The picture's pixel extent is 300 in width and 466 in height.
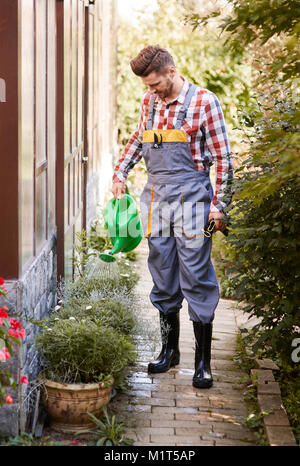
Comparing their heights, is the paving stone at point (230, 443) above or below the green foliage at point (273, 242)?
below

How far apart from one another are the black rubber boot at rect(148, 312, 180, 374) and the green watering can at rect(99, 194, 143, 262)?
2.08 ft

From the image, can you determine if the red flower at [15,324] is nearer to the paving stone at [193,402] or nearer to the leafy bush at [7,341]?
the leafy bush at [7,341]

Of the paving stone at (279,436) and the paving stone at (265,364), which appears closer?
the paving stone at (279,436)

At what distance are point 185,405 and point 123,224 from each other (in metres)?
1.41

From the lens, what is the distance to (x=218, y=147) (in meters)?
4.17

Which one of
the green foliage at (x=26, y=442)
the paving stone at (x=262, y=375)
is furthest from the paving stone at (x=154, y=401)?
the green foliage at (x=26, y=442)

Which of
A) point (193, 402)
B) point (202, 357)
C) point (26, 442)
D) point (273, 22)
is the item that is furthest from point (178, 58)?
point (26, 442)

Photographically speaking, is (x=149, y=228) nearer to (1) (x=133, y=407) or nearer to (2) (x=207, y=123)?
(2) (x=207, y=123)

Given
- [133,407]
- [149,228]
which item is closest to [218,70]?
[149,228]

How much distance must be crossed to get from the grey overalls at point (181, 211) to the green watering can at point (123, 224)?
0.49m

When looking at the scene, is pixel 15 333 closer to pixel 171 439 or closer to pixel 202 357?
pixel 171 439

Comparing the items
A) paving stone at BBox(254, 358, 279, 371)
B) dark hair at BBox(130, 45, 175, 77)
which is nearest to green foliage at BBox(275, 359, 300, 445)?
paving stone at BBox(254, 358, 279, 371)

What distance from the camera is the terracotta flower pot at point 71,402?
11.8ft

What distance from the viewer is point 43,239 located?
4320 millimetres
